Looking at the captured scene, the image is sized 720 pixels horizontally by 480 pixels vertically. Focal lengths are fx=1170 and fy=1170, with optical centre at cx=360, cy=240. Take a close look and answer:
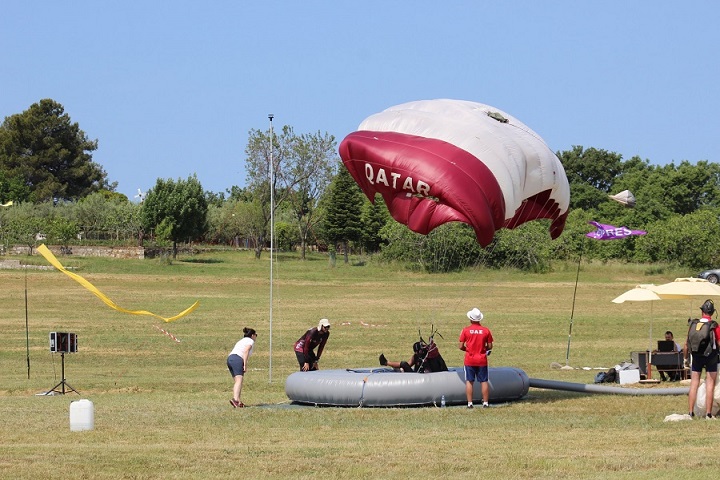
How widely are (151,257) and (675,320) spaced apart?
40.8m

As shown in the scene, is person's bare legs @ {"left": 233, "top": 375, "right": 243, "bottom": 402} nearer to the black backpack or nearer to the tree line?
the black backpack

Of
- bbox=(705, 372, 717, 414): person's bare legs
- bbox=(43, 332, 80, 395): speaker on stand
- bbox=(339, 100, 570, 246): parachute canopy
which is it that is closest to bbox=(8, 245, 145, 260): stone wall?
bbox=(43, 332, 80, 395): speaker on stand

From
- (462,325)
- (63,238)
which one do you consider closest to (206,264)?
(63,238)

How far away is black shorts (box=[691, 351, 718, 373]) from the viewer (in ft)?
52.6

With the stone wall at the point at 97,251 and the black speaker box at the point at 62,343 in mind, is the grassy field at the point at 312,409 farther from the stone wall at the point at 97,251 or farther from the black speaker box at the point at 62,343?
the stone wall at the point at 97,251

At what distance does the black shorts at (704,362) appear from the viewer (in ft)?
52.6

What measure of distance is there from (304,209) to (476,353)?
7484 cm

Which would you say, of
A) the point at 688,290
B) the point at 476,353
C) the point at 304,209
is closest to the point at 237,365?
the point at 476,353

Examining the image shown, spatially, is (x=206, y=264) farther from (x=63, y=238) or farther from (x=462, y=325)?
(x=462, y=325)

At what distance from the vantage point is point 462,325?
4041 centimetres

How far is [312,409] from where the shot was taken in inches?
712

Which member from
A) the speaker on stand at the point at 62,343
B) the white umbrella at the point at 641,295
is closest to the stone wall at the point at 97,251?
the white umbrella at the point at 641,295

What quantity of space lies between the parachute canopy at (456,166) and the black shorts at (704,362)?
136 inches

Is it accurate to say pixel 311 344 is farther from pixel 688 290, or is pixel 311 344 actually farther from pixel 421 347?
pixel 688 290
